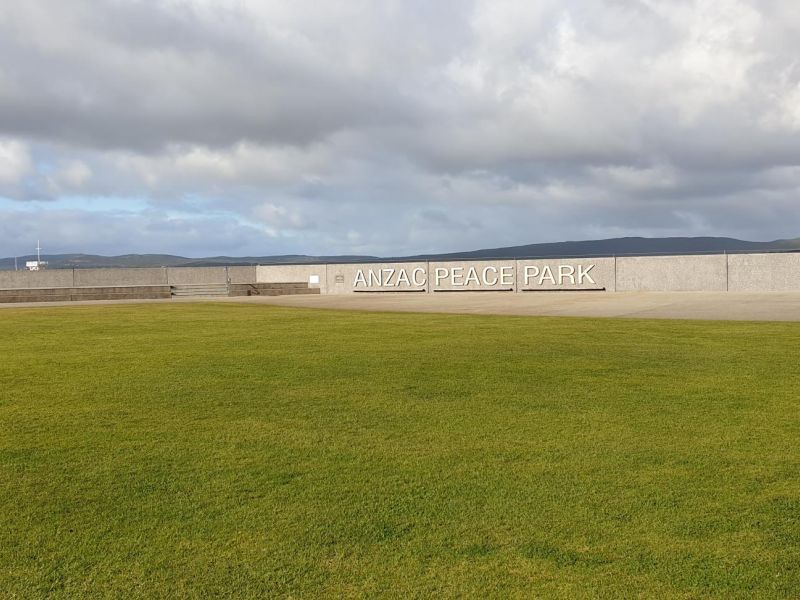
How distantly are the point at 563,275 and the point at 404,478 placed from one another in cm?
3356

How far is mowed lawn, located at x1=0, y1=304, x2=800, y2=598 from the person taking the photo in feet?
12.2

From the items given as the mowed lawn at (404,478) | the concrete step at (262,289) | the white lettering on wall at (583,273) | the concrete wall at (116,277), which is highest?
the concrete wall at (116,277)

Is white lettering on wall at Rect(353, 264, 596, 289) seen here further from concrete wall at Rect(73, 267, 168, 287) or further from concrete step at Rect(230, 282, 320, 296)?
concrete wall at Rect(73, 267, 168, 287)

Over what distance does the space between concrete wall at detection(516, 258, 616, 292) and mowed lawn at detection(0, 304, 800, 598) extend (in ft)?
87.0

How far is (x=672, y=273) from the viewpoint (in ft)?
116

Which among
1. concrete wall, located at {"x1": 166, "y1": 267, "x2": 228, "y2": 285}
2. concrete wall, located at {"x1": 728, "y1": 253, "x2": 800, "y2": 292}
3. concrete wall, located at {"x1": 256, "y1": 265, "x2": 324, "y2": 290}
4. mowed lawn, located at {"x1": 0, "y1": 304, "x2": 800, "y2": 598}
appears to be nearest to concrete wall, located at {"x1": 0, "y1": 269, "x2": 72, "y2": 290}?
concrete wall, located at {"x1": 166, "y1": 267, "x2": 228, "y2": 285}

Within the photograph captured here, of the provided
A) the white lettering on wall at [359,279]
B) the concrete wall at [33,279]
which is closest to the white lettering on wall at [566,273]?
the white lettering on wall at [359,279]

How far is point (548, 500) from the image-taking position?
471 cm

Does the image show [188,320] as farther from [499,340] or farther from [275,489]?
[275,489]

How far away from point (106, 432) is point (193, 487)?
76.7 inches

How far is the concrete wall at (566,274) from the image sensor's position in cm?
3691

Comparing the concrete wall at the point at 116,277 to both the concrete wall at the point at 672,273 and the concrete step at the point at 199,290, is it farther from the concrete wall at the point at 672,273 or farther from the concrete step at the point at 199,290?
the concrete wall at the point at 672,273

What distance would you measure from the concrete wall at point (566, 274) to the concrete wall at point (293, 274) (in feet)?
39.0

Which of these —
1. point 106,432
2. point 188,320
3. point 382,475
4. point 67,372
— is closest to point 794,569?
point 382,475
